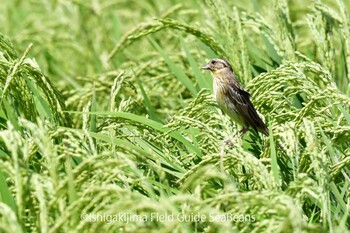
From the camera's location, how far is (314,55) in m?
4.99

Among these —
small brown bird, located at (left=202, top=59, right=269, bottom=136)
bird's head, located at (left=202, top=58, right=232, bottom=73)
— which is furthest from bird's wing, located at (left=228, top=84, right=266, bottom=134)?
bird's head, located at (left=202, top=58, right=232, bottom=73)

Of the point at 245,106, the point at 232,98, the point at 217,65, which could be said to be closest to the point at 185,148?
the point at 245,106

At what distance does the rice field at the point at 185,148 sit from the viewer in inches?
95.3

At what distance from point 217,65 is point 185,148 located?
0.80 meters

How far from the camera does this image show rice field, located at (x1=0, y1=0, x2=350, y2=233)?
7.94ft

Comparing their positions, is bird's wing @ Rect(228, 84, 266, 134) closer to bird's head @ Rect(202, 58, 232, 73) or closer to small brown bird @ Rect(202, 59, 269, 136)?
small brown bird @ Rect(202, 59, 269, 136)

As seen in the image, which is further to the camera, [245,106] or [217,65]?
[217,65]

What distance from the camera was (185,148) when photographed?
3725 mm

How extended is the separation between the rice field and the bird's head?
→ 0.16 feet

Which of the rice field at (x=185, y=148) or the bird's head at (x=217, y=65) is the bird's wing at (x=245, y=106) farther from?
the bird's head at (x=217, y=65)

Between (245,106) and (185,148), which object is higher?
(245,106)

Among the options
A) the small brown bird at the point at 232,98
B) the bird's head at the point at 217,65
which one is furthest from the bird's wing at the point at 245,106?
the bird's head at the point at 217,65

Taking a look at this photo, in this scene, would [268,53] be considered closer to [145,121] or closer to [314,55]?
[314,55]

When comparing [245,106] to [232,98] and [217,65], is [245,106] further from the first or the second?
[217,65]
